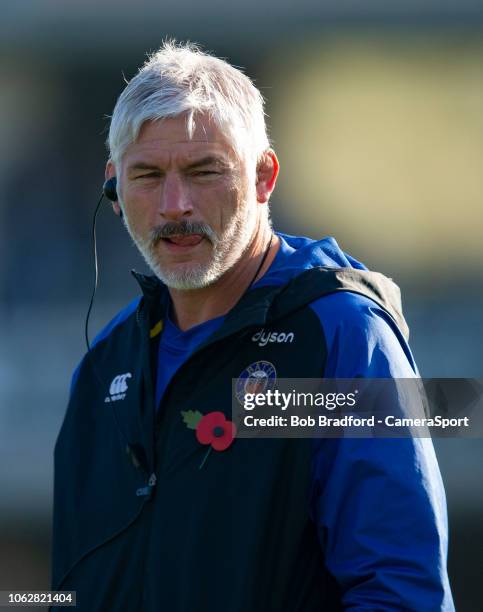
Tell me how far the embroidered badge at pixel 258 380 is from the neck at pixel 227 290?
228 millimetres

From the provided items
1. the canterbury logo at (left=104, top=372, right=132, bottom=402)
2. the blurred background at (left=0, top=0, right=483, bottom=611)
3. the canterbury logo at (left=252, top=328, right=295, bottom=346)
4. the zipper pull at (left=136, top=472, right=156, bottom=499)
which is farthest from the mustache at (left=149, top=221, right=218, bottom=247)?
the blurred background at (left=0, top=0, right=483, bottom=611)

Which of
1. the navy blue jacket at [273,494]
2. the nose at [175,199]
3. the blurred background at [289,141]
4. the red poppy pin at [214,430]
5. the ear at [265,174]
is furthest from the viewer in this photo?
the blurred background at [289,141]

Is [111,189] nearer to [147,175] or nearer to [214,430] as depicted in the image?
[147,175]

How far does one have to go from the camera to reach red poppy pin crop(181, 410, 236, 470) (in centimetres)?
220

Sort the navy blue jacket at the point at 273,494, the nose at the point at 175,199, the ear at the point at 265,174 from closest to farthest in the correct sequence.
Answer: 1. the navy blue jacket at the point at 273,494
2. the nose at the point at 175,199
3. the ear at the point at 265,174

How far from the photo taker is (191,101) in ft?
7.73

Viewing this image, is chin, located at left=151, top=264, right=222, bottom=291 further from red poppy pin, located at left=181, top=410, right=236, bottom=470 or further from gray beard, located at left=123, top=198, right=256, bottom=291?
red poppy pin, located at left=181, top=410, right=236, bottom=470

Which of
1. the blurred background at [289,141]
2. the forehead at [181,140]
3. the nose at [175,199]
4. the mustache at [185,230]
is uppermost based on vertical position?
the blurred background at [289,141]

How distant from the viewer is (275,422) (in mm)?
2174

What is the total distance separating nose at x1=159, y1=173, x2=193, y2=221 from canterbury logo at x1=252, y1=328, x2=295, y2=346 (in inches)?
11.7

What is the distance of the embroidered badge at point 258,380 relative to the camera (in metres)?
2.23

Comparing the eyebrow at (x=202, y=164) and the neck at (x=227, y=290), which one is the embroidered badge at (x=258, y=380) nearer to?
the neck at (x=227, y=290)

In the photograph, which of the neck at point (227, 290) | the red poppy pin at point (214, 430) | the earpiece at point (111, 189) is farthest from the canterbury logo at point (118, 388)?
the earpiece at point (111, 189)

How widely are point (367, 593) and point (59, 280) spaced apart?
15.5 feet
